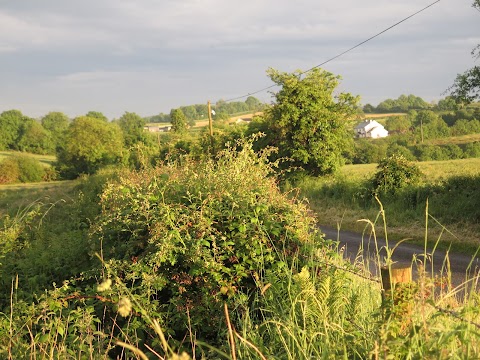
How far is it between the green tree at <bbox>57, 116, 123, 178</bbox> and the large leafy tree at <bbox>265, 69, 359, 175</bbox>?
117 ft

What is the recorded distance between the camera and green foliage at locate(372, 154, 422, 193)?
1762 centimetres

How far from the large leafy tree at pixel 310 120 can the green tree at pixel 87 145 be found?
117 feet

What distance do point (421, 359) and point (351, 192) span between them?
17655mm

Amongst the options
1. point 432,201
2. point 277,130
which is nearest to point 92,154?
point 277,130

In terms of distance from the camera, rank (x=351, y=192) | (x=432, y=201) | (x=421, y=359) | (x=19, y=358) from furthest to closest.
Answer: (x=351, y=192) < (x=432, y=201) < (x=19, y=358) < (x=421, y=359)

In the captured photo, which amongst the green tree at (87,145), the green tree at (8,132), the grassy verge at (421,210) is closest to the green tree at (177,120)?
the green tree at (87,145)

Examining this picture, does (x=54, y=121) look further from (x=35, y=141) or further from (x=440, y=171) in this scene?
(x=440, y=171)

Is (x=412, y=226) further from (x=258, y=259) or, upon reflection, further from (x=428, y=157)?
(x=428, y=157)

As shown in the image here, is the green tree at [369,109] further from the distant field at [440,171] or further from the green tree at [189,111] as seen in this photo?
the distant field at [440,171]

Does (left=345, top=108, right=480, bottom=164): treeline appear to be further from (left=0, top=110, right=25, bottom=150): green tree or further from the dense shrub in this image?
(left=0, top=110, right=25, bottom=150): green tree

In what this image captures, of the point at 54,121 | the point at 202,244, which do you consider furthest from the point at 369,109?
the point at 202,244

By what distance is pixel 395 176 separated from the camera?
1784cm

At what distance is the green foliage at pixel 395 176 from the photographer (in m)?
17.6

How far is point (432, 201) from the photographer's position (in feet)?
51.3
